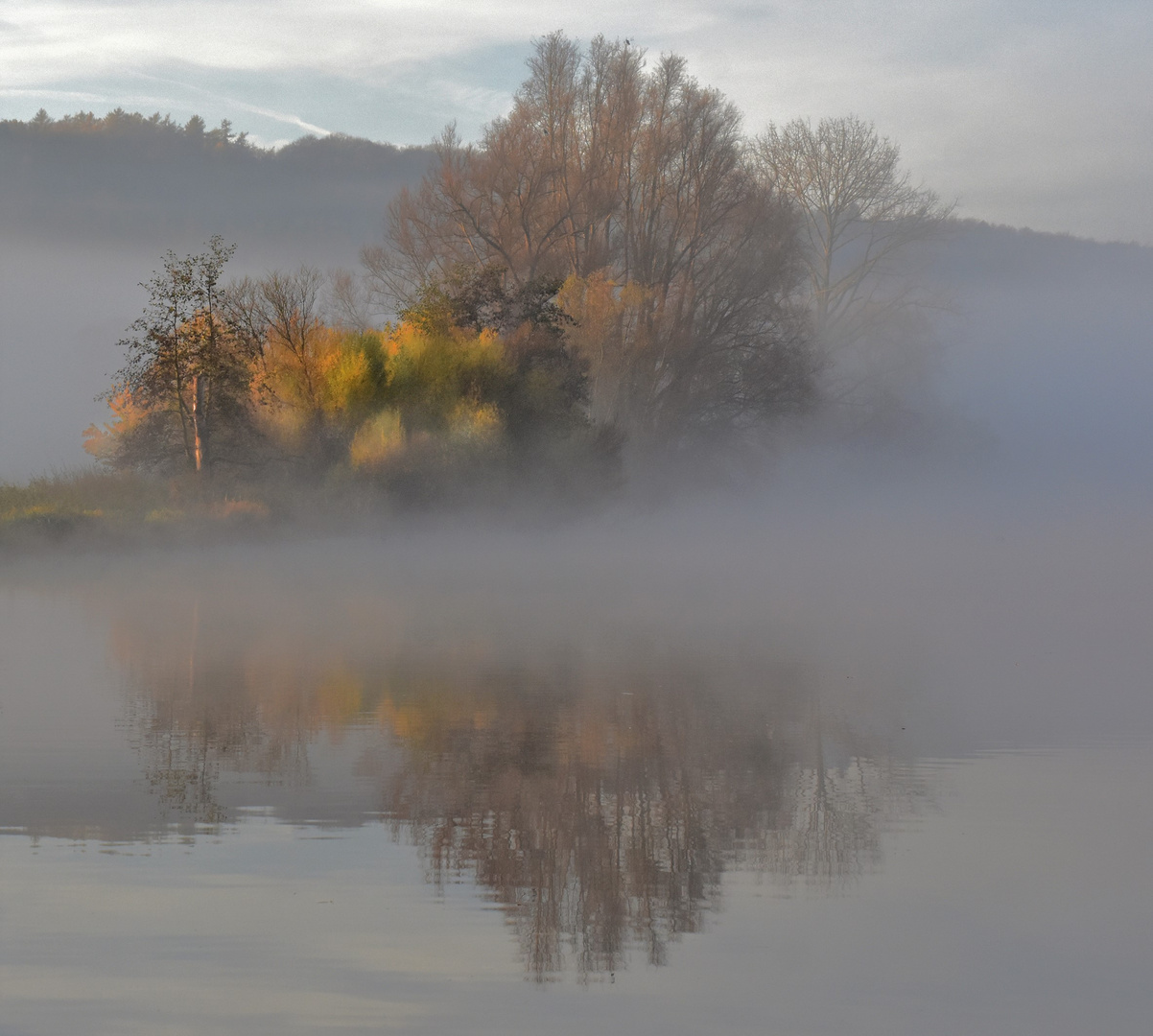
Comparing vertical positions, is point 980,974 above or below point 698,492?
above

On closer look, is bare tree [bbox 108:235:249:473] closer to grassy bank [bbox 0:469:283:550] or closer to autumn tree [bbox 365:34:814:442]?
grassy bank [bbox 0:469:283:550]

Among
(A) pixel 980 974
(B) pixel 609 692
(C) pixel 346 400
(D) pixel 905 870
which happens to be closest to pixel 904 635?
(B) pixel 609 692

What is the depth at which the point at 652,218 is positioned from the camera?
41625 millimetres

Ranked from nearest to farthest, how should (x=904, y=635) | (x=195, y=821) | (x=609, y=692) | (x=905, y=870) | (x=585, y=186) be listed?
(x=905, y=870)
(x=195, y=821)
(x=609, y=692)
(x=904, y=635)
(x=585, y=186)

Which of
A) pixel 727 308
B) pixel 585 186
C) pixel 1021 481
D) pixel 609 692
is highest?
pixel 585 186

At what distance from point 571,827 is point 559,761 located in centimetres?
157

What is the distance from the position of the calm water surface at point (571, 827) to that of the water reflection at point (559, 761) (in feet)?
0.11

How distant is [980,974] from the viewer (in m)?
5.36

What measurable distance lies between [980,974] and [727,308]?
37.3 metres

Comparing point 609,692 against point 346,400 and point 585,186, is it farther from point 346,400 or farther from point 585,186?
point 585,186

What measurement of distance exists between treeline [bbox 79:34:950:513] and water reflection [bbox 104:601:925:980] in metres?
17.9

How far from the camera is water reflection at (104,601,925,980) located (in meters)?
6.38

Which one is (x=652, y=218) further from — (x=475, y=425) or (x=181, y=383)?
(x=181, y=383)

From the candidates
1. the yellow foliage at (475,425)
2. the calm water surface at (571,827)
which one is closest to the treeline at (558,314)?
the yellow foliage at (475,425)
